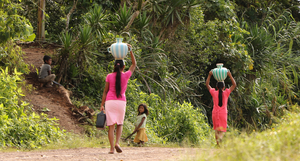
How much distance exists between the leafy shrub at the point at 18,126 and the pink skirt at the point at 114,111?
1.91 meters

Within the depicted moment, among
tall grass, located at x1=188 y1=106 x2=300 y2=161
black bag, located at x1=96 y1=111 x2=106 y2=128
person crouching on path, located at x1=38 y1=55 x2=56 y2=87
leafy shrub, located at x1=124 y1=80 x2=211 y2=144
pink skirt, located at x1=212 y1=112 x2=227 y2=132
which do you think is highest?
person crouching on path, located at x1=38 y1=55 x2=56 y2=87

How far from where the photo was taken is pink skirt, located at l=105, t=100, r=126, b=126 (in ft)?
18.7

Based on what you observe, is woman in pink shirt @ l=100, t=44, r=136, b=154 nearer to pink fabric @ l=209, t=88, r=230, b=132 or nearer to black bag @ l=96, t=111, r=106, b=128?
black bag @ l=96, t=111, r=106, b=128

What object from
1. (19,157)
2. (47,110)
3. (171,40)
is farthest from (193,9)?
(19,157)

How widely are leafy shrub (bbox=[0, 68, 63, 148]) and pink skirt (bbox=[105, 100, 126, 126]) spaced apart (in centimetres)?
191

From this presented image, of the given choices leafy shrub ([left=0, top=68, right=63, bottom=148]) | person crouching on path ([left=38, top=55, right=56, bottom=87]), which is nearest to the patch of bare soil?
person crouching on path ([left=38, top=55, right=56, bottom=87])

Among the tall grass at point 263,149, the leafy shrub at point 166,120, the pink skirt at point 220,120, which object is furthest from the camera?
the leafy shrub at point 166,120

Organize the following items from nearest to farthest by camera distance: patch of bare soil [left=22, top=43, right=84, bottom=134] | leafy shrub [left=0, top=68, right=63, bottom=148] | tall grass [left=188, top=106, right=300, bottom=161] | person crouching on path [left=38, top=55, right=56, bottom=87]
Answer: tall grass [left=188, top=106, right=300, bottom=161] < leafy shrub [left=0, top=68, right=63, bottom=148] < patch of bare soil [left=22, top=43, right=84, bottom=134] < person crouching on path [left=38, top=55, right=56, bottom=87]

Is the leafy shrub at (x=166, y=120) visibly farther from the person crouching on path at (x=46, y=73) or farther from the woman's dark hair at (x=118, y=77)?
the woman's dark hair at (x=118, y=77)

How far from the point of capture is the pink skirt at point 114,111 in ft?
18.7

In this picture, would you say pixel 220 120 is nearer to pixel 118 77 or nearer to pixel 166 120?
pixel 118 77

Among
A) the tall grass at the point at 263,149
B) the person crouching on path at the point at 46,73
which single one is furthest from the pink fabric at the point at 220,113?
the person crouching on path at the point at 46,73

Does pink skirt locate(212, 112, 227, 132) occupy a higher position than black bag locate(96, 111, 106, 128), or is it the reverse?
black bag locate(96, 111, 106, 128)

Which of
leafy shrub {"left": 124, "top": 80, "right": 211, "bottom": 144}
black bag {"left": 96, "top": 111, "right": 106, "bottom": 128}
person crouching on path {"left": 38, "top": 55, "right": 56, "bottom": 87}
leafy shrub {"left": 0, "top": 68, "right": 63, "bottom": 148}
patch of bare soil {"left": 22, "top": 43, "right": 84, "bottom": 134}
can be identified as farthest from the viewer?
leafy shrub {"left": 124, "top": 80, "right": 211, "bottom": 144}
